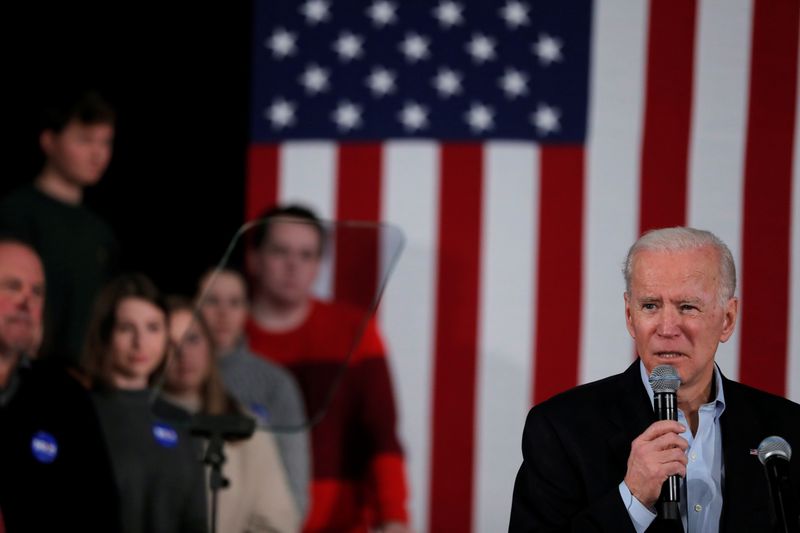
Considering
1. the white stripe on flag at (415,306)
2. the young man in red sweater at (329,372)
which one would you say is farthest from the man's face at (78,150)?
the white stripe on flag at (415,306)

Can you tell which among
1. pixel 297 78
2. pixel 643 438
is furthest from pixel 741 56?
pixel 643 438

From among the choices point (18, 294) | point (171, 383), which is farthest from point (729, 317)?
point (18, 294)

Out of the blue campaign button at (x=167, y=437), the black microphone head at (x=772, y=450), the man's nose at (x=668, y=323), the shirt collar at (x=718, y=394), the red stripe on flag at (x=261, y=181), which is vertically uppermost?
the red stripe on flag at (x=261, y=181)

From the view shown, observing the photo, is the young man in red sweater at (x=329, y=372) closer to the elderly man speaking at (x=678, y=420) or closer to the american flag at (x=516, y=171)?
the american flag at (x=516, y=171)

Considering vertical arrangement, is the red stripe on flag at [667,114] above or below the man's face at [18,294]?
above

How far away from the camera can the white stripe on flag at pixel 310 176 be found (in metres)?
4.41

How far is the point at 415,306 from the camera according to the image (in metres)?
4.36

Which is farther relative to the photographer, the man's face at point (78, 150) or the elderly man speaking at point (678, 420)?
the man's face at point (78, 150)

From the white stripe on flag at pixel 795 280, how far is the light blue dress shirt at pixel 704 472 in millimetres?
2091

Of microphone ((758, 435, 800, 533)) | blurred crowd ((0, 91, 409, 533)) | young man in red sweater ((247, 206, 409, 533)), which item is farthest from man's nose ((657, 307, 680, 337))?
young man in red sweater ((247, 206, 409, 533))

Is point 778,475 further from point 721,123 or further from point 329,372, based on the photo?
point 721,123

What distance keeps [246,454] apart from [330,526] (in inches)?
23.9

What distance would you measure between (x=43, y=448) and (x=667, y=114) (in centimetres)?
235

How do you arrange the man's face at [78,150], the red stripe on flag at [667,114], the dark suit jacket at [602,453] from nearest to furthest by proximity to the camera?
the dark suit jacket at [602,453], the red stripe on flag at [667,114], the man's face at [78,150]
